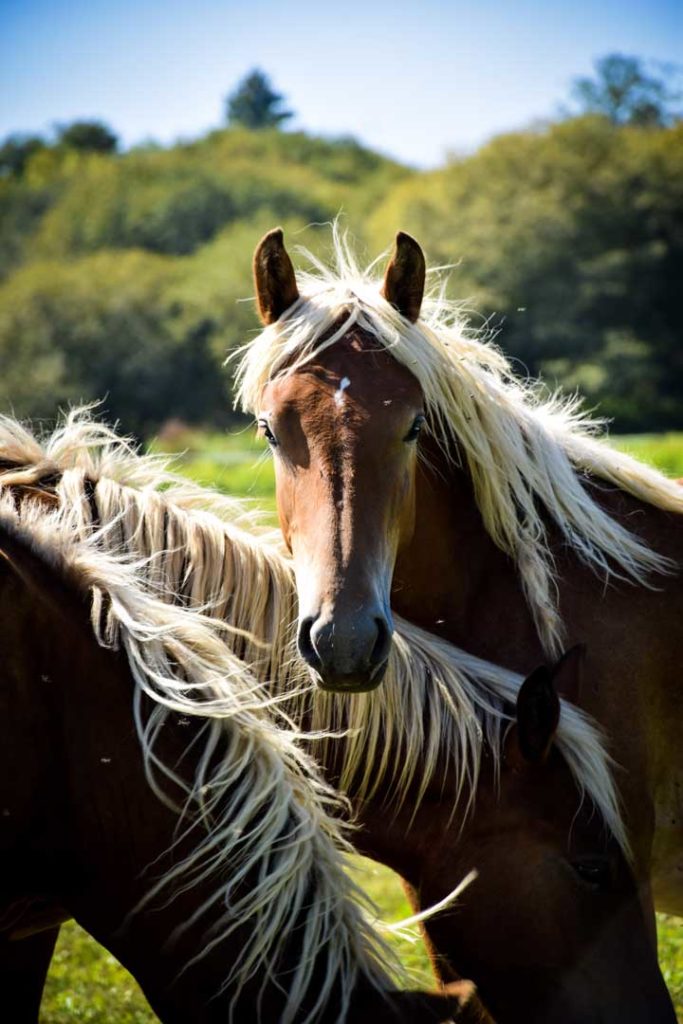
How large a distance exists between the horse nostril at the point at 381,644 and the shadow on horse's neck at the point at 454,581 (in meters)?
0.65

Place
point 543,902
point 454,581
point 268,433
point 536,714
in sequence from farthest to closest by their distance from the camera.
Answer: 1. point 454,581
2. point 268,433
3. point 536,714
4. point 543,902

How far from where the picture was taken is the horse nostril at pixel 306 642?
8.43 feet

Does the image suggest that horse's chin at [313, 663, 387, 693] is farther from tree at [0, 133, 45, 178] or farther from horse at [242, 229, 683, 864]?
tree at [0, 133, 45, 178]

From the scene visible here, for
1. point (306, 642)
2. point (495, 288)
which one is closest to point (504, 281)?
point (495, 288)

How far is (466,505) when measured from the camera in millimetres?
3367

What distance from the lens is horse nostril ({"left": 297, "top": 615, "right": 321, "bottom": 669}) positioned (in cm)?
257

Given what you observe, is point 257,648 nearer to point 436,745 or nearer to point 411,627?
point 411,627

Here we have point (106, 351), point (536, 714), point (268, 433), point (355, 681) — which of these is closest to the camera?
point (536, 714)

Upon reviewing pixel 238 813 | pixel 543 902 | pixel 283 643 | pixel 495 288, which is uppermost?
pixel 495 288

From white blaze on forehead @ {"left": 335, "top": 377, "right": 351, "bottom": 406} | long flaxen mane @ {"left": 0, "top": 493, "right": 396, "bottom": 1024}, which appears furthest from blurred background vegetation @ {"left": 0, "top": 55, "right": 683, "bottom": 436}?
long flaxen mane @ {"left": 0, "top": 493, "right": 396, "bottom": 1024}

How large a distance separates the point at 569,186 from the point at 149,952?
164ft

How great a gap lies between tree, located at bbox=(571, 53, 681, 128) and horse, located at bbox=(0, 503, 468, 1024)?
191 feet

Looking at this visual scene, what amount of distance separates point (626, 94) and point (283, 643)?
60.2 m

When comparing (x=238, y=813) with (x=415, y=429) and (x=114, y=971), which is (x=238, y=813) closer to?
(x=415, y=429)
